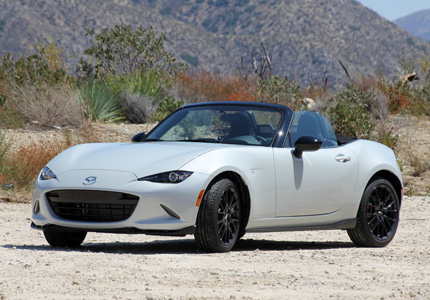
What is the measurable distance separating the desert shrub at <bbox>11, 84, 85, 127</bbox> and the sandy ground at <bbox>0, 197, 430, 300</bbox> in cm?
1079

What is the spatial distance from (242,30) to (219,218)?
4154 inches

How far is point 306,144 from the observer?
24.6ft

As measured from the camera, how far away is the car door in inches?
295

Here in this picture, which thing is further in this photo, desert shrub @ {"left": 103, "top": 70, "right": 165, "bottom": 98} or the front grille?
desert shrub @ {"left": 103, "top": 70, "right": 165, "bottom": 98}

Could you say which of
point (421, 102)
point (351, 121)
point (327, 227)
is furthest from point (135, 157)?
point (421, 102)

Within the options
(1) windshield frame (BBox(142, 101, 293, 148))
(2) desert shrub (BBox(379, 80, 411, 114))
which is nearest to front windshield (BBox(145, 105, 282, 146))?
(1) windshield frame (BBox(142, 101, 293, 148))

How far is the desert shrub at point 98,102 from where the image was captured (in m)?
20.0

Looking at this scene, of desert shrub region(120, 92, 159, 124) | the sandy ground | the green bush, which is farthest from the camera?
desert shrub region(120, 92, 159, 124)

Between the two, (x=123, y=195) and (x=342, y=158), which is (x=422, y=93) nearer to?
(x=342, y=158)

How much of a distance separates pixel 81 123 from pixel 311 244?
11.3 metres

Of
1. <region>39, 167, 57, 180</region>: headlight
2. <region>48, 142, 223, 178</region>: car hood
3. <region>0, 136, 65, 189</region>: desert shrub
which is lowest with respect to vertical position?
<region>0, 136, 65, 189</region>: desert shrub

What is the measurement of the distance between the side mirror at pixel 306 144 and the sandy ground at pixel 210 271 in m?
1.00

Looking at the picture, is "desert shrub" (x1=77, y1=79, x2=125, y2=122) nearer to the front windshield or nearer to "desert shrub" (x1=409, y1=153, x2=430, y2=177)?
"desert shrub" (x1=409, y1=153, x2=430, y2=177)

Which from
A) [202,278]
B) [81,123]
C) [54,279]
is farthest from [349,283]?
[81,123]
